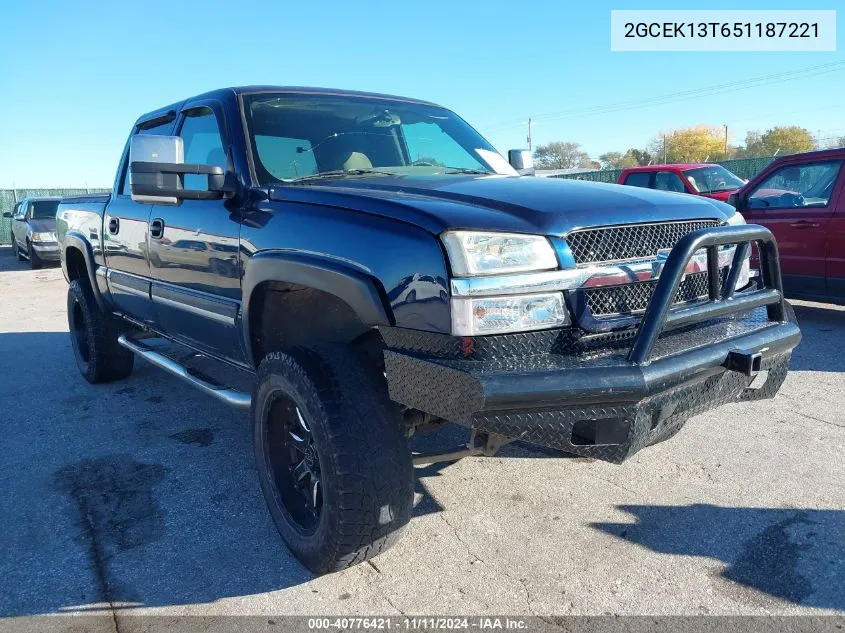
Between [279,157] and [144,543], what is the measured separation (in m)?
1.82

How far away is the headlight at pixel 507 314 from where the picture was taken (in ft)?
6.93

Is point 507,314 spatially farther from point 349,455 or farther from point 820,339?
point 820,339

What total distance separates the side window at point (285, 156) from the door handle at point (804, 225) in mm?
5445

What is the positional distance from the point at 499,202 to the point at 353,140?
4.47 ft

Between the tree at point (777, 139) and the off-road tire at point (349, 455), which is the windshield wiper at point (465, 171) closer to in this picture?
the off-road tire at point (349, 455)

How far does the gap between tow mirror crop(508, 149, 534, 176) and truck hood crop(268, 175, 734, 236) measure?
116 cm

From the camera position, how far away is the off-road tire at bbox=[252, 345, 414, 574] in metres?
2.37

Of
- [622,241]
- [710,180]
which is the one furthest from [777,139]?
[622,241]

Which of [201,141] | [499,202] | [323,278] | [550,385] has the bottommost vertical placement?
[550,385]

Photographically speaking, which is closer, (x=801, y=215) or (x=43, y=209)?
(x=801, y=215)

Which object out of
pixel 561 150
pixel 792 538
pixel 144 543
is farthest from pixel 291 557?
pixel 561 150

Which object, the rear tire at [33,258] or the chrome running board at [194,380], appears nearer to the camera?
the chrome running board at [194,380]

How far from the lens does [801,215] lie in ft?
22.2

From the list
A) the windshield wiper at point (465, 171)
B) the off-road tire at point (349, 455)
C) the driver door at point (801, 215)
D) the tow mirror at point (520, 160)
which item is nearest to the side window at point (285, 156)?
the windshield wiper at point (465, 171)
